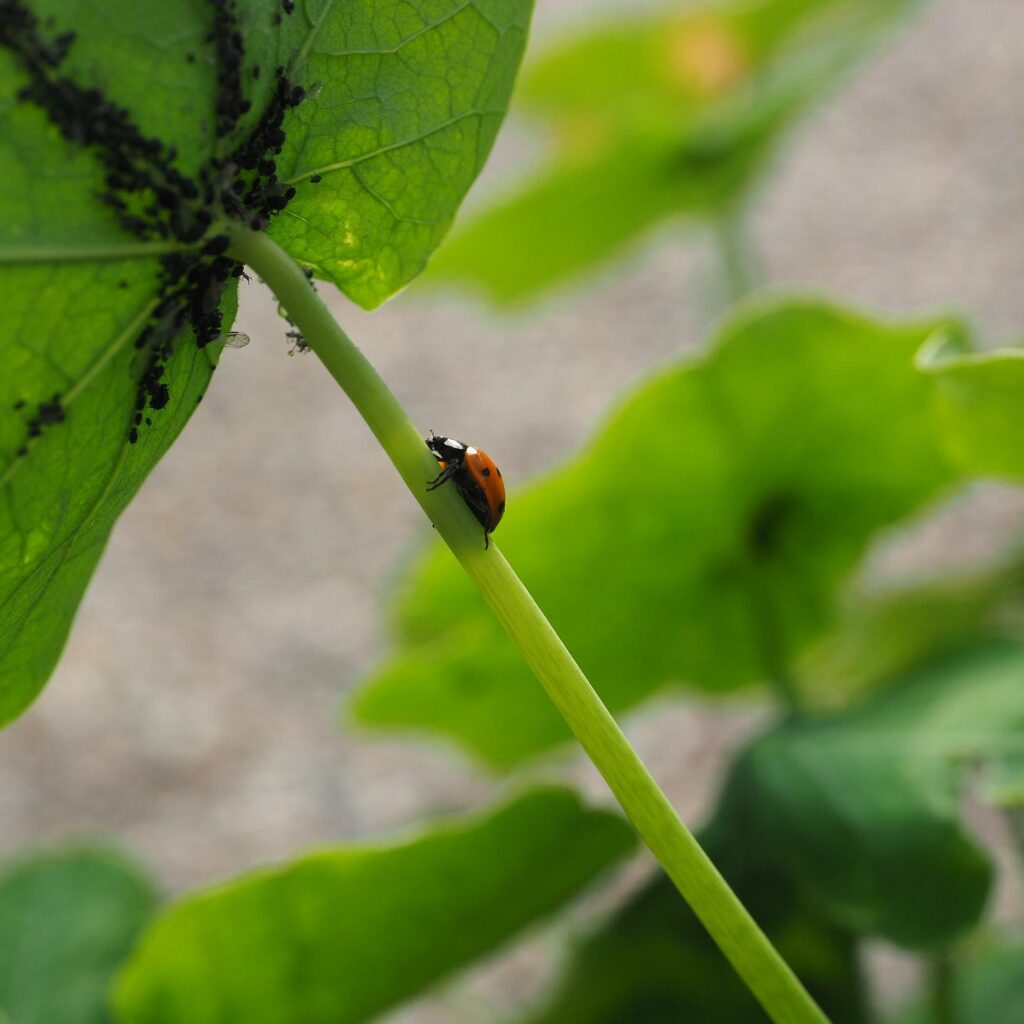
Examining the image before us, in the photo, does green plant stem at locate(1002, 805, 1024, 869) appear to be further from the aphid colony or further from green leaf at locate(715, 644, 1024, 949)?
the aphid colony

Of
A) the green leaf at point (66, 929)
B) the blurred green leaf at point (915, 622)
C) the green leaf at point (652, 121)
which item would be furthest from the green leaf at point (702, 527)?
the green leaf at point (652, 121)

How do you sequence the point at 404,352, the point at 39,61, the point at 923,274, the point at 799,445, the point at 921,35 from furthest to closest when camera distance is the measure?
the point at 921,35
the point at 404,352
the point at 923,274
the point at 799,445
the point at 39,61

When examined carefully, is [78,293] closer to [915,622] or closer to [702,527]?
[702,527]

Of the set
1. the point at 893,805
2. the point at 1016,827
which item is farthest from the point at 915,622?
the point at 893,805

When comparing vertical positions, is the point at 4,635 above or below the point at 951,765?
above

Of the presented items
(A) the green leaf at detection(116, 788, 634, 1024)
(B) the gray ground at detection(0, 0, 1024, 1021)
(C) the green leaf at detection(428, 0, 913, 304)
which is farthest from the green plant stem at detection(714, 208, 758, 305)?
(A) the green leaf at detection(116, 788, 634, 1024)

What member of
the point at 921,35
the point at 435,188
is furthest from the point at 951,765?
the point at 921,35

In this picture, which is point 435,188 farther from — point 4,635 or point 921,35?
point 921,35
